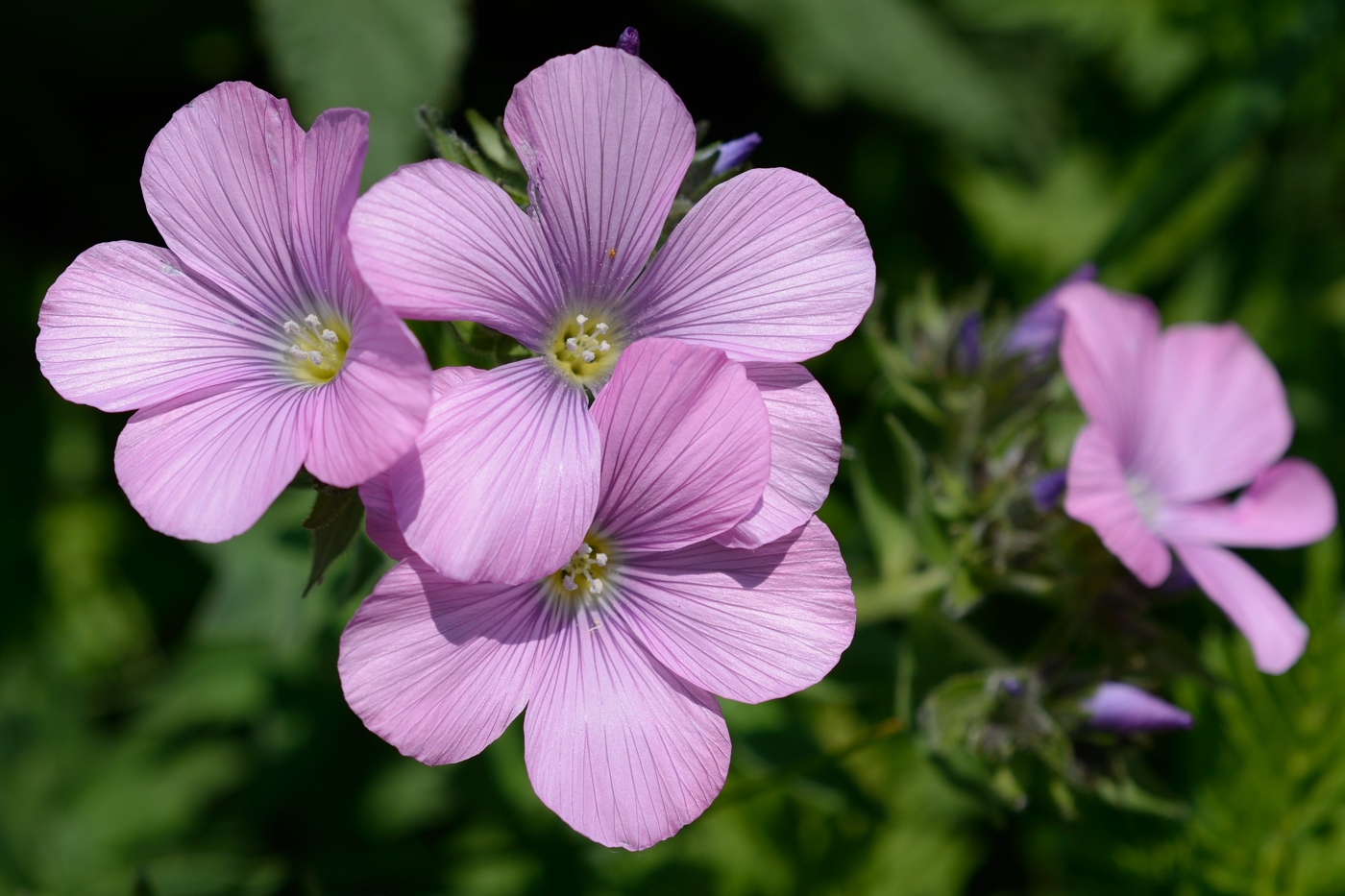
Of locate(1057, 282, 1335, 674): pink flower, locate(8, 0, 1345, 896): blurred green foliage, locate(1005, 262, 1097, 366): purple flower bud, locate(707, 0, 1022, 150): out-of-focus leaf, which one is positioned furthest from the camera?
locate(707, 0, 1022, 150): out-of-focus leaf

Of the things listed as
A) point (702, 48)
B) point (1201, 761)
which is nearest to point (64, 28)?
point (702, 48)

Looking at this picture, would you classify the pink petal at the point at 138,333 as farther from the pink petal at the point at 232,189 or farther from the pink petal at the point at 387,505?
the pink petal at the point at 387,505

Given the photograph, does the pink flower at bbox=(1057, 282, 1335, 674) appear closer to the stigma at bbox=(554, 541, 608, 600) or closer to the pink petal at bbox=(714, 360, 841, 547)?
the pink petal at bbox=(714, 360, 841, 547)

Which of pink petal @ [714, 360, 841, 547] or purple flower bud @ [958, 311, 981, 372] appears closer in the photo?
pink petal @ [714, 360, 841, 547]

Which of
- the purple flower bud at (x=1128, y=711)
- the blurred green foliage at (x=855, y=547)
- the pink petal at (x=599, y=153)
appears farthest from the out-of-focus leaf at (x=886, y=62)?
the purple flower bud at (x=1128, y=711)

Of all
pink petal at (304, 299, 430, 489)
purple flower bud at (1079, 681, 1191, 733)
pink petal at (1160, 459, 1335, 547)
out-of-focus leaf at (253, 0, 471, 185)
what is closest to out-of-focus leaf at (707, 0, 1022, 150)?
out-of-focus leaf at (253, 0, 471, 185)

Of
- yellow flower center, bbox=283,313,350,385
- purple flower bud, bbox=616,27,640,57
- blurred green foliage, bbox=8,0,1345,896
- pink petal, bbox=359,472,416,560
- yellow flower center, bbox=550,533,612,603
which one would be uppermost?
purple flower bud, bbox=616,27,640,57

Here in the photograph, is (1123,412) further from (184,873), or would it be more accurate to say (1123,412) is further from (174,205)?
(184,873)
